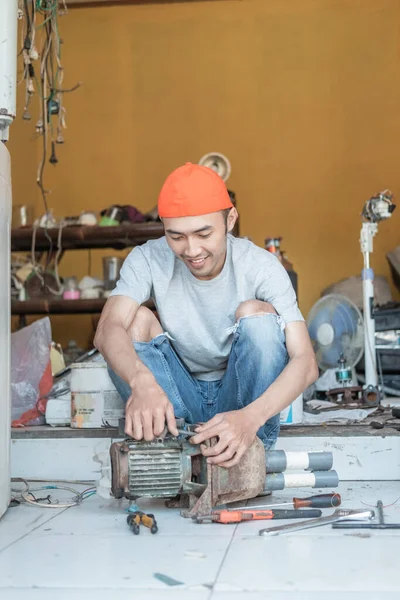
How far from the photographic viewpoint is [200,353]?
7.74ft

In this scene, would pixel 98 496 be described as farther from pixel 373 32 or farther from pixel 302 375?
pixel 373 32

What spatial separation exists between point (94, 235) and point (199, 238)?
3.08 meters

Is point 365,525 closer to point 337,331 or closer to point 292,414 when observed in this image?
point 292,414

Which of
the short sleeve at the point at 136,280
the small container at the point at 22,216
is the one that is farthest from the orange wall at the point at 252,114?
the short sleeve at the point at 136,280

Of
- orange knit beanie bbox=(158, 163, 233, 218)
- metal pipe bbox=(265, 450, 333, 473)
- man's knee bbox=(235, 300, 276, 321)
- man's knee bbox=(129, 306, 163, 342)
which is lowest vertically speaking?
metal pipe bbox=(265, 450, 333, 473)

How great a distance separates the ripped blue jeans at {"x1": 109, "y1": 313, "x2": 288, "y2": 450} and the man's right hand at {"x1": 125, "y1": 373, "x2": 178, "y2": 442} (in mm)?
288

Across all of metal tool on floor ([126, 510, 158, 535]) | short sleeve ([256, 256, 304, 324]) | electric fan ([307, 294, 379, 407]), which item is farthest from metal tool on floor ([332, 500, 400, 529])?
electric fan ([307, 294, 379, 407])

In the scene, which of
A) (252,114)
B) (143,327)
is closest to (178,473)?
(143,327)

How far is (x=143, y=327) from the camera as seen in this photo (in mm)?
2291

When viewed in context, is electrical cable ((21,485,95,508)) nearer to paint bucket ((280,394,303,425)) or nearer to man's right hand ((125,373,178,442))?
man's right hand ((125,373,178,442))

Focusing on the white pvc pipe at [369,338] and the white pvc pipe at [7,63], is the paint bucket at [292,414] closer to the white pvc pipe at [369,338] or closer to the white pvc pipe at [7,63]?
the white pvc pipe at [369,338]

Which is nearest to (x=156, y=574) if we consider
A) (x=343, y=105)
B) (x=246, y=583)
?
(x=246, y=583)

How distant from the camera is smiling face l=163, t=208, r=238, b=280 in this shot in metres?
2.10

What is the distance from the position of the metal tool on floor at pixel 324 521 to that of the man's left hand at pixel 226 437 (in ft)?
0.66
